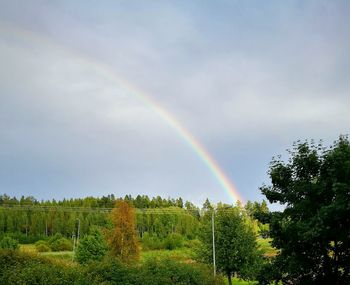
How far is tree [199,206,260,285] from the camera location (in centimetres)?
3819

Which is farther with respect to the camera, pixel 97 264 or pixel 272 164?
pixel 97 264

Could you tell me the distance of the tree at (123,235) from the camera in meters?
57.4

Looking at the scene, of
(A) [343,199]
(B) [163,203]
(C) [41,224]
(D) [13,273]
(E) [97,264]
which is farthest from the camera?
(B) [163,203]

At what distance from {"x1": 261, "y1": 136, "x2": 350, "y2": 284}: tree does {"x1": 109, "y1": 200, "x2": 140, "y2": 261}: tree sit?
4222 centimetres

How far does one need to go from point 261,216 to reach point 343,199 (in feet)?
15.6

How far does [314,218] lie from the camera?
1418cm

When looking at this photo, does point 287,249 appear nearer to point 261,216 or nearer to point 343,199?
point 261,216

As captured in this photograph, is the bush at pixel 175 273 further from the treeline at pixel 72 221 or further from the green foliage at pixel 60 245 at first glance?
the treeline at pixel 72 221

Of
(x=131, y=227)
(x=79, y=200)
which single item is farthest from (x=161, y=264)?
(x=79, y=200)

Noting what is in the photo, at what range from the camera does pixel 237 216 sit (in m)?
42.0

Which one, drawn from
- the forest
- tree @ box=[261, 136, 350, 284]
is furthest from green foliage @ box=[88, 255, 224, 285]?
tree @ box=[261, 136, 350, 284]

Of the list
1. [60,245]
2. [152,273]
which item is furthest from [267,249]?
[60,245]

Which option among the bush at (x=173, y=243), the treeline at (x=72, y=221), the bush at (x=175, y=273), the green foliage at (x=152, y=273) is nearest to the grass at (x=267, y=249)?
the bush at (x=175, y=273)

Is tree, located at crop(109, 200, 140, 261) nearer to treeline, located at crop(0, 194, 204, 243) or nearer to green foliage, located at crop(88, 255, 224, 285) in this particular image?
green foliage, located at crop(88, 255, 224, 285)
